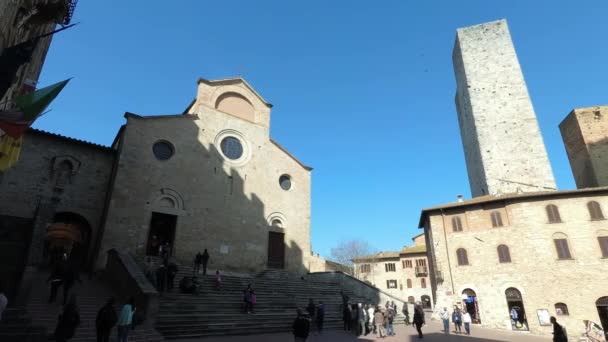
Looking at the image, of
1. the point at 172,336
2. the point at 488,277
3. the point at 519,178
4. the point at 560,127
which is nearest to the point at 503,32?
the point at 560,127

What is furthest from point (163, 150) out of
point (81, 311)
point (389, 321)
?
point (389, 321)

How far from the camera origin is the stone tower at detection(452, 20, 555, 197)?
28.2m

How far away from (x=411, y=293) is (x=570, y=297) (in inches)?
948

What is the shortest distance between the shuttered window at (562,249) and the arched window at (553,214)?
3.96 ft

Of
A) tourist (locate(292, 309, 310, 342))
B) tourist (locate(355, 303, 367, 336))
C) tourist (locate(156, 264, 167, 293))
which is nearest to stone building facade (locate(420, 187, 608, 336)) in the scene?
tourist (locate(355, 303, 367, 336))

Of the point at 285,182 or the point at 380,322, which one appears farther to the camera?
the point at 285,182

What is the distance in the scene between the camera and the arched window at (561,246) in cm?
1925

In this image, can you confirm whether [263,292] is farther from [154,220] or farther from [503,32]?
[503,32]

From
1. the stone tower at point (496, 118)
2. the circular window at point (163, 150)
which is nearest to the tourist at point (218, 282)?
the circular window at point (163, 150)

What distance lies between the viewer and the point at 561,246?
19438mm

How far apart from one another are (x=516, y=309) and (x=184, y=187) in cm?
2047

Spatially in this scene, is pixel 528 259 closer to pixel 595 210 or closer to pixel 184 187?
pixel 595 210

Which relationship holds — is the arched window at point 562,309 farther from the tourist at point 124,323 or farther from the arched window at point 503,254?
the tourist at point 124,323

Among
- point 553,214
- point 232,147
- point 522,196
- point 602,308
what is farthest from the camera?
point 232,147
